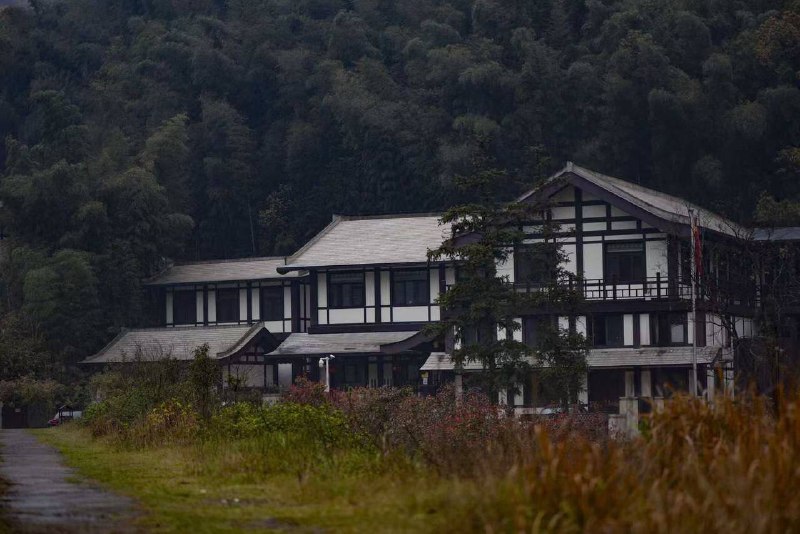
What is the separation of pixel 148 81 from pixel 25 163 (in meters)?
19.3

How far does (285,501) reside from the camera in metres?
13.9

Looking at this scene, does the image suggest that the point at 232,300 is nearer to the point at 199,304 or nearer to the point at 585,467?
the point at 199,304

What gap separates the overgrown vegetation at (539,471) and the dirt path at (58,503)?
0.54 m

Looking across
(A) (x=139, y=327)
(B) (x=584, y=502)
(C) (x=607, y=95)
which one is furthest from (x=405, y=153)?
(B) (x=584, y=502)

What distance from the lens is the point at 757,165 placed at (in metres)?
64.2

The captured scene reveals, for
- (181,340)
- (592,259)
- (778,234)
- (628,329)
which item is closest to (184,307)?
(181,340)

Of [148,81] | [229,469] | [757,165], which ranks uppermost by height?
[148,81]

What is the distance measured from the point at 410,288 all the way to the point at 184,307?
13032 millimetres

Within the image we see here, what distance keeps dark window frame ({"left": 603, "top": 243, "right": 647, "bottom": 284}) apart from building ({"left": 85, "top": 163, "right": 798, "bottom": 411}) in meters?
0.05

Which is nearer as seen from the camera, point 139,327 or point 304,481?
point 304,481

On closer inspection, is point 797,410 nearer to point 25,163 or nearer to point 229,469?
point 229,469

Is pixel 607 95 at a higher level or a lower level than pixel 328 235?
higher

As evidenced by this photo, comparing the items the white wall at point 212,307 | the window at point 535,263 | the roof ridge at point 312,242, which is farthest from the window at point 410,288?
the white wall at point 212,307

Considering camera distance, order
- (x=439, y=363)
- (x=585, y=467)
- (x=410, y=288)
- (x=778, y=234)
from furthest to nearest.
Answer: (x=410, y=288) < (x=778, y=234) < (x=439, y=363) < (x=585, y=467)
